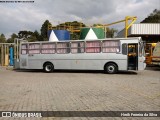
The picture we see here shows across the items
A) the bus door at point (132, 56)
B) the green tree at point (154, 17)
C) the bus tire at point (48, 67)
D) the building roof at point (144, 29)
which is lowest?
the bus tire at point (48, 67)

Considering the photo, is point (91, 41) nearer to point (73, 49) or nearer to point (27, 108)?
point (73, 49)

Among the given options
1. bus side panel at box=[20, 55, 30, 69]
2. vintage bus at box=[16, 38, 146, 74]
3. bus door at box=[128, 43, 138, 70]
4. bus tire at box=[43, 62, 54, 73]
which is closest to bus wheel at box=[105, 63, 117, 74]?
vintage bus at box=[16, 38, 146, 74]

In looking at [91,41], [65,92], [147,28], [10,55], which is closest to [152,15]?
[147,28]

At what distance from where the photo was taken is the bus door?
1952 centimetres

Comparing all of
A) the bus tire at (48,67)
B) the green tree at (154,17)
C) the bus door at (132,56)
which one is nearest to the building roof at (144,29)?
the bus door at (132,56)

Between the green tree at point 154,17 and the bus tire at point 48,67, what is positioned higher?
the green tree at point 154,17

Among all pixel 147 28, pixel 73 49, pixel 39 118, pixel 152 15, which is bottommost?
pixel 39 118

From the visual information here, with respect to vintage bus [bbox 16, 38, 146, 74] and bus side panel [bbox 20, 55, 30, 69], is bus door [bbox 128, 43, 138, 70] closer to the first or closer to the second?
vintage bus [bbox 16, 38, 146, 74]

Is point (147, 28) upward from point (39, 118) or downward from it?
upward

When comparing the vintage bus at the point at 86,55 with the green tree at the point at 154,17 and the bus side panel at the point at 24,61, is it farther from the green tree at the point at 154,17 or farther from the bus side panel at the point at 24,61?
the green tree at the point at 154,17

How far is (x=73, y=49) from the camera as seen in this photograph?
21203 mm

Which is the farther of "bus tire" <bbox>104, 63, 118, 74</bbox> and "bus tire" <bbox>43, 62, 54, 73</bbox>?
"bus tire" <bbox>43, 62, 54, 73</bbox>

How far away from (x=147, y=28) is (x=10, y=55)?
18693 millimetres

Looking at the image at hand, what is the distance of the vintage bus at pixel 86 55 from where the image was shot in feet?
64.1
